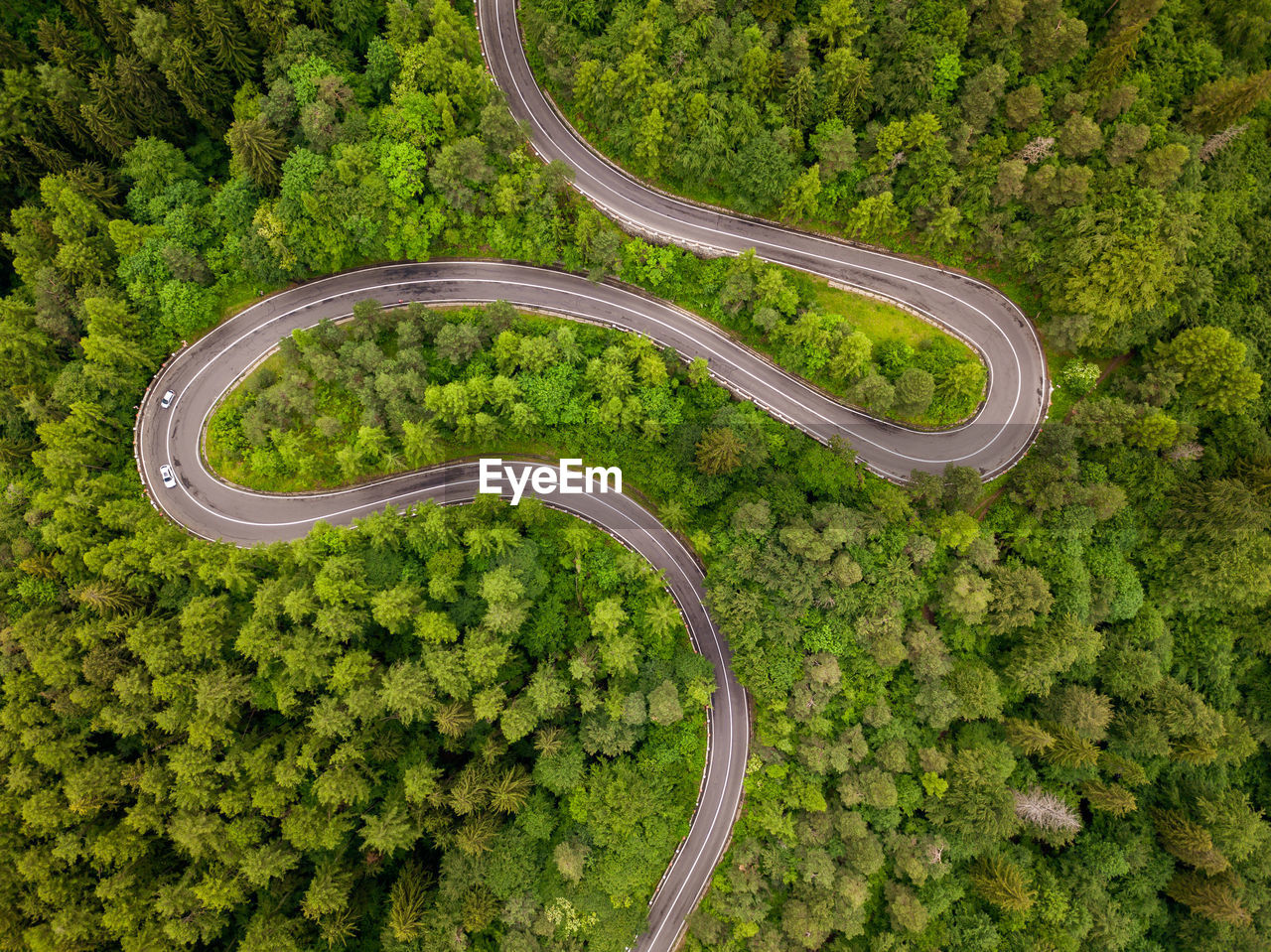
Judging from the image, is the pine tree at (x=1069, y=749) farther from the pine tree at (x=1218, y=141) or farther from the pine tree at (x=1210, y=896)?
the pine tree at (x=1218, y=141)

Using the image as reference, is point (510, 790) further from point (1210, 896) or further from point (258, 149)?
point (1210, 896)

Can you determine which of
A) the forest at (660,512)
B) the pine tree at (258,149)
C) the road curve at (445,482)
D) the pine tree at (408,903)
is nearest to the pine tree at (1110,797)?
the forest at (660,512)

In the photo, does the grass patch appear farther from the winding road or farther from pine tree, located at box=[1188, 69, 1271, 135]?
pine tree, located at box=[1188, 69, 1271, 135]

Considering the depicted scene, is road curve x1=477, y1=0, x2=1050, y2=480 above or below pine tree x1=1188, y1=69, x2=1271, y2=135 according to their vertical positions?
below

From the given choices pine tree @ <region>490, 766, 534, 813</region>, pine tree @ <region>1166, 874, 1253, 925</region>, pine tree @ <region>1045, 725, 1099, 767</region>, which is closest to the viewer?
pine tree @ <region>490, 766, 534, 813</region>

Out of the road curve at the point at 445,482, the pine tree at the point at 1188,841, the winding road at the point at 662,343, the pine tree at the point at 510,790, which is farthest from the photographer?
the winding road at the point at 662,343

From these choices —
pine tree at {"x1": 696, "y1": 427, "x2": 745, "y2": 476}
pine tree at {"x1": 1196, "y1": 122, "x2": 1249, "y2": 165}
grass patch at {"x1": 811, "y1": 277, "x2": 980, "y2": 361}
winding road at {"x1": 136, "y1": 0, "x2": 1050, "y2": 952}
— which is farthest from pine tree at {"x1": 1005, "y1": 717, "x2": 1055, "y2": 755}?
pine tree at {"x1": 1196, "y1": 122, "x2": 1249, "y2": 165}

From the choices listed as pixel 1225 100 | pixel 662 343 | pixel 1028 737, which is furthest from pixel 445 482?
pixel 1225 100
